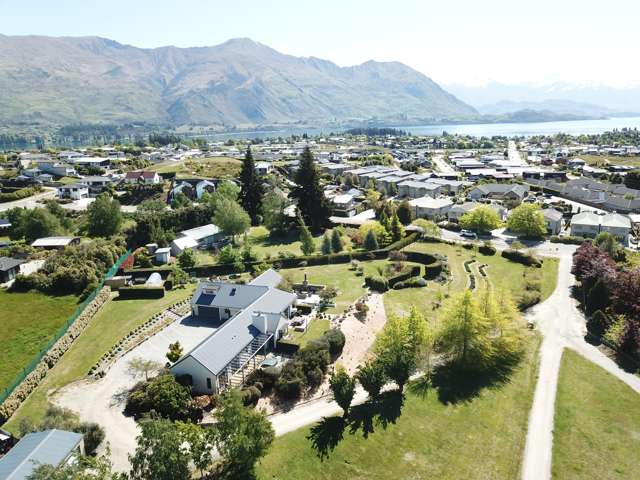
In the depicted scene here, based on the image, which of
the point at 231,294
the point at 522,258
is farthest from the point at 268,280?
the point at 522,258

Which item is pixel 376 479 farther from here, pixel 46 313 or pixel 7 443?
pixel 46 313

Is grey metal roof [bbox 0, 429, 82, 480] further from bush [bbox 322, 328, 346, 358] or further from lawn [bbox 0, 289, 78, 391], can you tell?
bush [bbox 322, 328, 346, 358]

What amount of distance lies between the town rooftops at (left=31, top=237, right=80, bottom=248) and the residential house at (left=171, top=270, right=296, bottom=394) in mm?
31306

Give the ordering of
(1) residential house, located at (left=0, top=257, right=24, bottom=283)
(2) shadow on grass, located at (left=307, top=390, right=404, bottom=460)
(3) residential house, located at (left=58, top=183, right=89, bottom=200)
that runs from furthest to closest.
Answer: (3) residential house, located at (left=58, top=183, right=89, bottom=200)
(1) residential house, located at (left=0, top=257, right=24, bottom=283)
(2) shadow on grass, located at (left=307, top=390, right=404, bottom=460)

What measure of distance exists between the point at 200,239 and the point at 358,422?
47461 millimetres

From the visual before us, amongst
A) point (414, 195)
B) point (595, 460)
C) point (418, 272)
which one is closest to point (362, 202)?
point (414, 195)

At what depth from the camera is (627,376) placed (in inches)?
1437

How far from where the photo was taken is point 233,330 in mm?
39094

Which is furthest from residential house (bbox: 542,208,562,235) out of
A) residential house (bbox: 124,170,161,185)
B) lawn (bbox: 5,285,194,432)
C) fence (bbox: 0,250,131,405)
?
residential house (bbox: 124,170,161,185)

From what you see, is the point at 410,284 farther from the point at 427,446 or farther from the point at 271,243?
the point at 271,243

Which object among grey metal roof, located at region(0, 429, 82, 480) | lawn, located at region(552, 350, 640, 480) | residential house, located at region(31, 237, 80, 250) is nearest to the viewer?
grey metal roof, located at region(0, 429, 82, 480)

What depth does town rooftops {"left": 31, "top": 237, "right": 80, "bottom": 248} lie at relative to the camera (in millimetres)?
65812

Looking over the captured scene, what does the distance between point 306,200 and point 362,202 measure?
24022mm

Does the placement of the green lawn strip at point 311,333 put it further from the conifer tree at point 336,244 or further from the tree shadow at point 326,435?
the conifer tree at point 336,244
